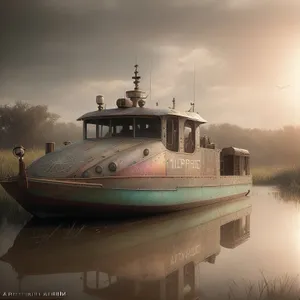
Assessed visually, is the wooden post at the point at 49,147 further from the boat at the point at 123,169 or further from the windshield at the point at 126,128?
the windshield at the point at 126,128

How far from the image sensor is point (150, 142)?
33.7 ft

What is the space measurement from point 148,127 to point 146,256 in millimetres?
5047

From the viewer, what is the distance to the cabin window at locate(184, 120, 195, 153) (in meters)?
12.3

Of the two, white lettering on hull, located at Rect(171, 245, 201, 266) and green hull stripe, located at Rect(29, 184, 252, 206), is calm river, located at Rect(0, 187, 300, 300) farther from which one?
green hull stripe, located at Rect(29, 184, 252, 206)

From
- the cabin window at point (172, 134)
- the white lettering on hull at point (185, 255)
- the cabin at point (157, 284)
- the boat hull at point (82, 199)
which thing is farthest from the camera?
the cabin window at point (172, 134)

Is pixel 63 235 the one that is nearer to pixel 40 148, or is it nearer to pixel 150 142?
pixel 150 142

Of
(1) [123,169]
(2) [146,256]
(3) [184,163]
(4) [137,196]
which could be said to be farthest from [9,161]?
(2) [146,256]

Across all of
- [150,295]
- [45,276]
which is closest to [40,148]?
[45,276]

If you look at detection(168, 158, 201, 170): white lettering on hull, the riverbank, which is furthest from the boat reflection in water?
the riverbank

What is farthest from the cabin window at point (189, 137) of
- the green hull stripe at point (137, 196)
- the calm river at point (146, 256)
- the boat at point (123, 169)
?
the calm river at point (146, 256)

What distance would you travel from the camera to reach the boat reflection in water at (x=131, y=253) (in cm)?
502

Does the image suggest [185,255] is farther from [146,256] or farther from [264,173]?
[264,173]

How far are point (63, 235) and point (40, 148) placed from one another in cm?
478

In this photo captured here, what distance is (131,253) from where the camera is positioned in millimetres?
6539
